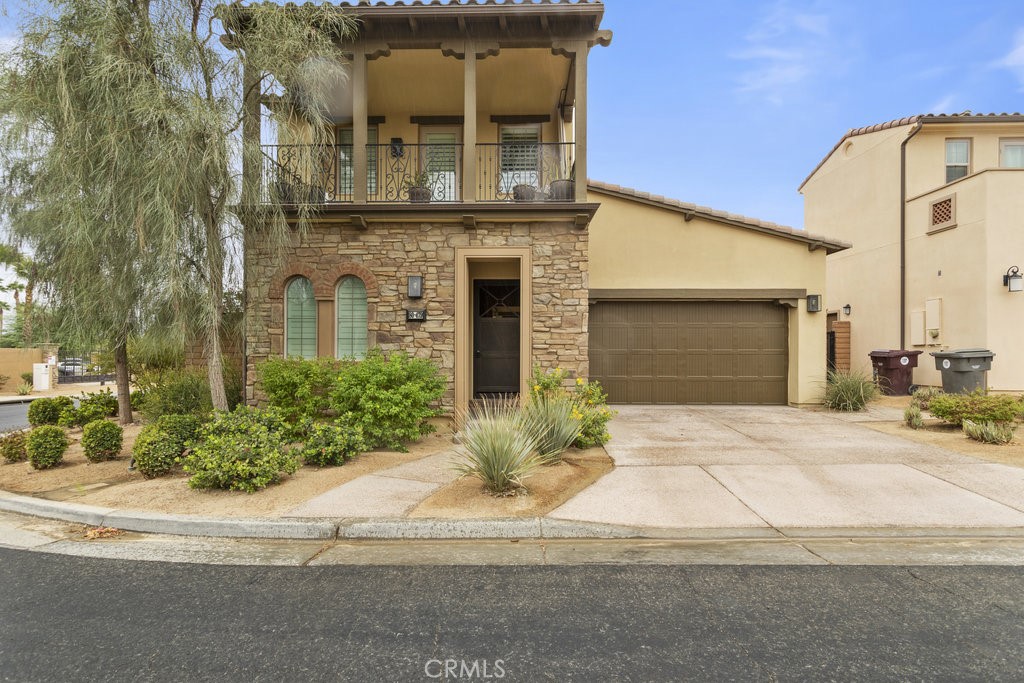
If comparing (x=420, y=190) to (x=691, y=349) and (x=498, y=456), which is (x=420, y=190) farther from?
(x=691, y=349)

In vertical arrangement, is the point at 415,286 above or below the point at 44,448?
above

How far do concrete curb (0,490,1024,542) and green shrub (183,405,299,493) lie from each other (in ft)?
2.49

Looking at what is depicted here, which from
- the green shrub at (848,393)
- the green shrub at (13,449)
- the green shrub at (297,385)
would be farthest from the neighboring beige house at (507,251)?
the green shrub at (13,449)

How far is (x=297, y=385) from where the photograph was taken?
7637mm

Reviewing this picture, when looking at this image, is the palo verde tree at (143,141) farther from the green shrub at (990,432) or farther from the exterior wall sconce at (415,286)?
the green shrub at (990,432)

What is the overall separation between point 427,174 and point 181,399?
5.93 meters

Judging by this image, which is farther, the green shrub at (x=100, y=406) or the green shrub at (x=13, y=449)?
the green shrub at (x=100, y=406)

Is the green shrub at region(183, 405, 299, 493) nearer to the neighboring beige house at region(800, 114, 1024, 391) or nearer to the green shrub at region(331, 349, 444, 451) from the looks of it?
the green shrub at region(331, 349, 444, 451)

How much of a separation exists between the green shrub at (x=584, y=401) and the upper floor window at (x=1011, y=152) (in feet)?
→ 46.8

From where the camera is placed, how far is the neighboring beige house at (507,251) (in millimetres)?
8406

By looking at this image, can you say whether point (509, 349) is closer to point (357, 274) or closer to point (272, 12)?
point (357, 274)

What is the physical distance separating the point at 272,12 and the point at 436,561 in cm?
694

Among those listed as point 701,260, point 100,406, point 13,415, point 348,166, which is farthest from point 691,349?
point 13,415

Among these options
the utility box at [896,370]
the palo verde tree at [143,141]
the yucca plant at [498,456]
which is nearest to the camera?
the yucca plant at [498,456]
